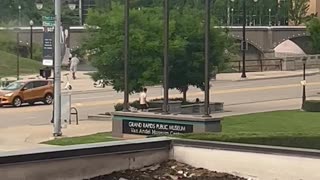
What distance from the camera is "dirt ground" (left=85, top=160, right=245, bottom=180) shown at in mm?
11625

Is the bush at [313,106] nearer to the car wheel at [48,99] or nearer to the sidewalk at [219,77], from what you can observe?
the car wheel at [48,99]

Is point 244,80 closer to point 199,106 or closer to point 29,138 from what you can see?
point 199,106

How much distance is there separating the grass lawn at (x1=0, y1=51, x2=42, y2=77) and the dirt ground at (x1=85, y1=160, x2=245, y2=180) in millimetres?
60294

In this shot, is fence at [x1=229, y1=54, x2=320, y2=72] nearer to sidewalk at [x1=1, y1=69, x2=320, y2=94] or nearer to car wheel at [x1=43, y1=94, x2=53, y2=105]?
sidewalk at [x1=1, y1=69, x2=320, y2=94]

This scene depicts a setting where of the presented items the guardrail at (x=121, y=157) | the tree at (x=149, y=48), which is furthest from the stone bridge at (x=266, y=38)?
the guardrail at (x=121, y=157)

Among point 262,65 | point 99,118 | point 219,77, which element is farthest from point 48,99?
point 262,65

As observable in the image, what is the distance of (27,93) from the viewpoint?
1813 inches

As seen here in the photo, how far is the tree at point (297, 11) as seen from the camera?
126825 mm

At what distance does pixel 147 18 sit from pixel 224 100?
10946 millimetres

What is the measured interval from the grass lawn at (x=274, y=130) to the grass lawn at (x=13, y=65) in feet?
141

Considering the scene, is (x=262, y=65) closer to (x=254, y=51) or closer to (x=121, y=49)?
(x=254, y=51)

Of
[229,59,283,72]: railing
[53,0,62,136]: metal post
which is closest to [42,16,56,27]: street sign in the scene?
[53,0,62,136]: metal post

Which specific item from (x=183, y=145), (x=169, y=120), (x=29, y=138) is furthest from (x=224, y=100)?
(x=183, y=145)

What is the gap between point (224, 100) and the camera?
4816 cm
